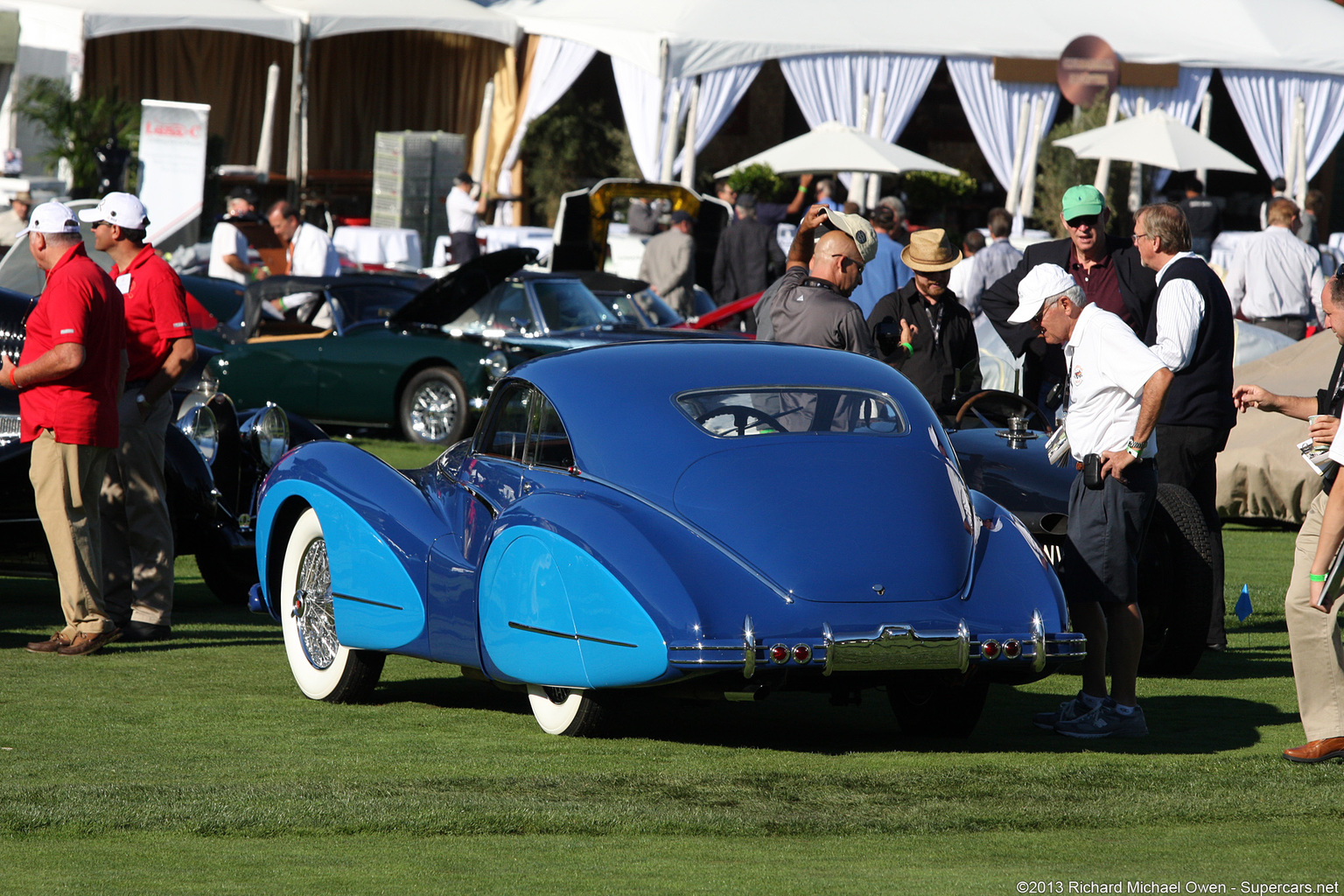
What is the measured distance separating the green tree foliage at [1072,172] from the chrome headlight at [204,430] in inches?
847

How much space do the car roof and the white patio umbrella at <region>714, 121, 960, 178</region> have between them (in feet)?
59.8

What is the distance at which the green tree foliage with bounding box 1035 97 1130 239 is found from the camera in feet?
97.0

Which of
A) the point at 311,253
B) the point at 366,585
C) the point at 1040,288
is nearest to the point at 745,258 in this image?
the point at 311,253

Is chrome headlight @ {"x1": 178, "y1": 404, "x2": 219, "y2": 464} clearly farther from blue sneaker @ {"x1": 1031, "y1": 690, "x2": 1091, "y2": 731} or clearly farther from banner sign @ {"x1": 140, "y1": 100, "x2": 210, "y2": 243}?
banner sign @ {"x1": 140, "y1": 100, "x2": 210, "y2": 243}

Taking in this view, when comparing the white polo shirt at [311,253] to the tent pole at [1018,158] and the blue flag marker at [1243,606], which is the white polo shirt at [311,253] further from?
the tent pole at [1018,158]

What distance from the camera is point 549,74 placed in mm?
34719

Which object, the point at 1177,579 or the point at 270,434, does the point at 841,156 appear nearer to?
the point at 270,434

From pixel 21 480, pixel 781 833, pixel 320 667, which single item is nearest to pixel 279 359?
pixel 21 480

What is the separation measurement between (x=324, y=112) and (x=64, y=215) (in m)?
32.2

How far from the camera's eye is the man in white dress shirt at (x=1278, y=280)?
1630cm

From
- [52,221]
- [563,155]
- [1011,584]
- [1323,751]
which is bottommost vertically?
[1323,751]

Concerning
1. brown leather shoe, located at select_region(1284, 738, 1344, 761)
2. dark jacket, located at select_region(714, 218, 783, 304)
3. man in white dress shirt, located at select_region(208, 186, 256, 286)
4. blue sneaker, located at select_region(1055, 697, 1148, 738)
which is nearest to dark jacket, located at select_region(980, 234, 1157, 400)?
blue sneaker, located at select_region(1055, 697, 1148, 738)

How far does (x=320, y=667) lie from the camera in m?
7.15

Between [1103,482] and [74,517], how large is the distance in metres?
4.39
